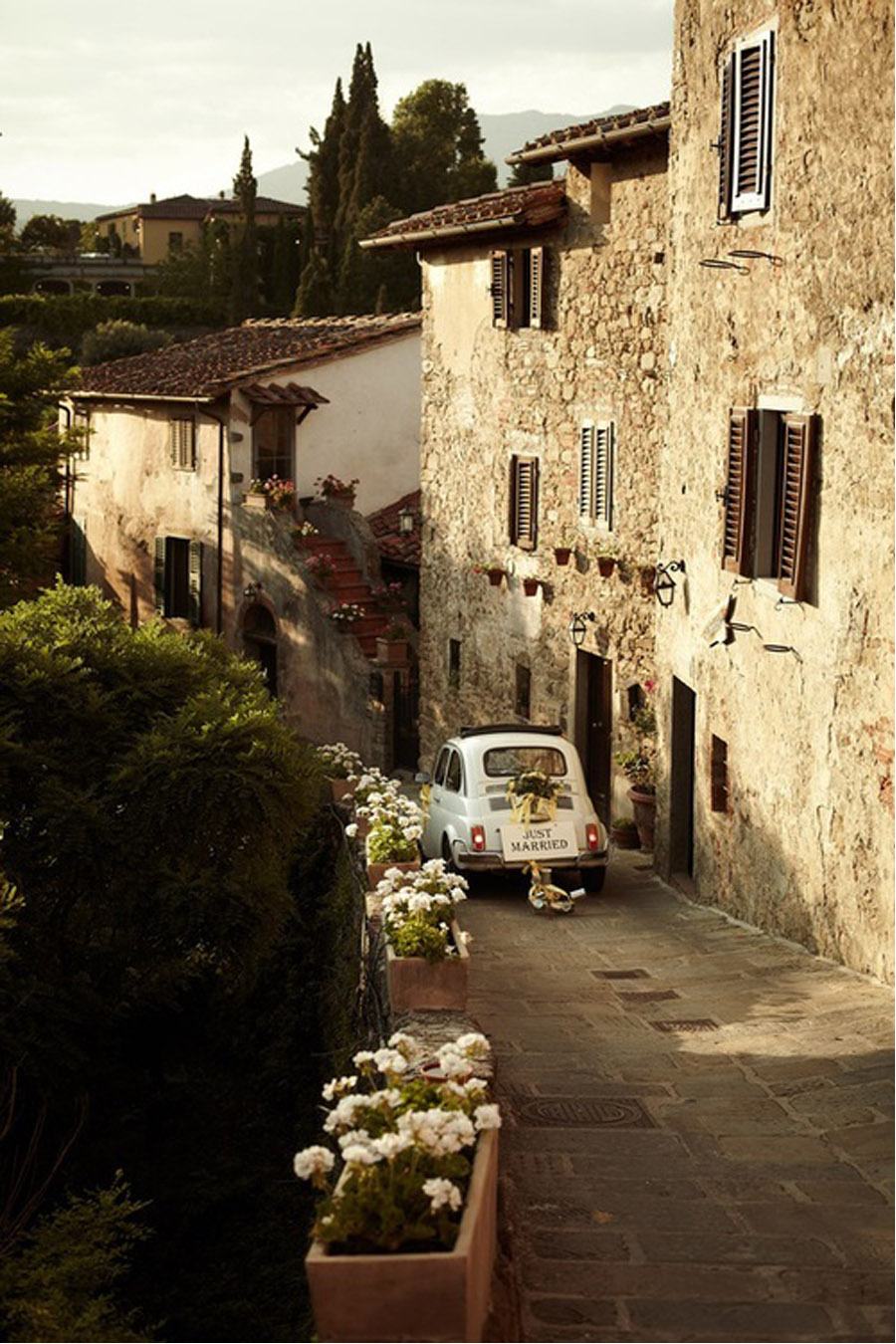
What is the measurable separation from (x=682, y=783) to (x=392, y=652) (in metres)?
10.5

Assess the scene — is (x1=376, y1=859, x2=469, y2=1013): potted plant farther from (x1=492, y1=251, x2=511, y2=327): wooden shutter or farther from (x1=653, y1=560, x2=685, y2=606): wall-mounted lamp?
(x1=492, y1=251, x2=511, y2=327): wooden shutter

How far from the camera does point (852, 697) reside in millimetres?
11438

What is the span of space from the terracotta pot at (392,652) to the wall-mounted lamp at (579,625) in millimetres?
5632

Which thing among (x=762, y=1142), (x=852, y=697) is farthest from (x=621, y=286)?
(x=762, y=1142)

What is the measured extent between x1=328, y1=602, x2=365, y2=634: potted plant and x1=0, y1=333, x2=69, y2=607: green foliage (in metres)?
4.51

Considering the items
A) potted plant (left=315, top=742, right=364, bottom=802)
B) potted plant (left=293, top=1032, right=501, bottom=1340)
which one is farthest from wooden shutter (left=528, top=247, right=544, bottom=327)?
potted plant (left=293, top=1032, right=501, bottom=1340)

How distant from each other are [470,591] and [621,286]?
19.2 feet

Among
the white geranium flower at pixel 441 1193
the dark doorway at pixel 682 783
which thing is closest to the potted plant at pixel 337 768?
the dark doorway at pixel 682 783

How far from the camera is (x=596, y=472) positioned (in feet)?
70.2

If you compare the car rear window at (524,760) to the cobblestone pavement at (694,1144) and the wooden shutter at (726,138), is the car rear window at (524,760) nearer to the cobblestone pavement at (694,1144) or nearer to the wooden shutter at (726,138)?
the cobblestone pavement at (694,1144)

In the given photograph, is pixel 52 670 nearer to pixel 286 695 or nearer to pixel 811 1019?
pixel 811 1019

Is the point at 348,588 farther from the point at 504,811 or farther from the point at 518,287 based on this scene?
the point at 504,811

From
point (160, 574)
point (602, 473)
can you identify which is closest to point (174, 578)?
point (160, 574)

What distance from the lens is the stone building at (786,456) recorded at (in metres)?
11.1
